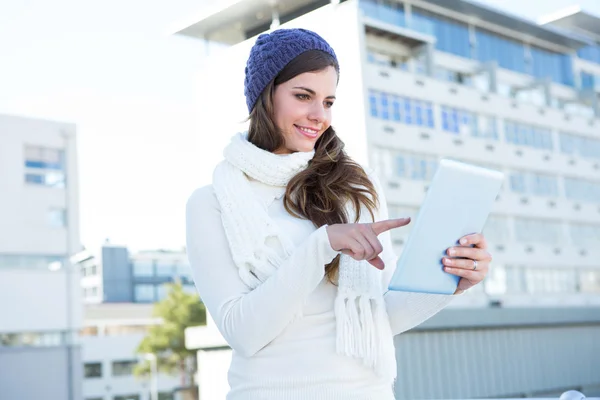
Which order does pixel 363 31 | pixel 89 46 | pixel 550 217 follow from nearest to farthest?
pixel 363 31
pixel 550 217
pixel 89 46

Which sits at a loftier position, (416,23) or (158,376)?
(416,23)

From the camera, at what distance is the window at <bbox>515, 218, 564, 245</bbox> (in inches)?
1410

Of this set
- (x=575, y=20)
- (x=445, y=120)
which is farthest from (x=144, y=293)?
(x=575, y=20)

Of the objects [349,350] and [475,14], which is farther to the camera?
[475,14]

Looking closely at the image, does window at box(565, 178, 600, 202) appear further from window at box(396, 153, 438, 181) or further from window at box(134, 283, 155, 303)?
window at box(134, 283, 155, 303)

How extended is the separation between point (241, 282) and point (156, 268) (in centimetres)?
5153

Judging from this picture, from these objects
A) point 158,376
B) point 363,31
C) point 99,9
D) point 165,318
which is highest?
point 99,9

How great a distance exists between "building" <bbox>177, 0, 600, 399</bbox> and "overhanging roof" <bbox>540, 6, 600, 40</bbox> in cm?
8

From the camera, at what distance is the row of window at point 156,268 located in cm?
5122

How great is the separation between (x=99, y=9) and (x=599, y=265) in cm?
2495

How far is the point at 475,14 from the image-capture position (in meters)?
34.5

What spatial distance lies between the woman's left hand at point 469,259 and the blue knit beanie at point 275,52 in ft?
1.48

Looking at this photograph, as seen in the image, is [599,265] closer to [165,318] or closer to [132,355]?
[165,318]

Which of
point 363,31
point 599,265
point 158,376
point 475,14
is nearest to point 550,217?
point 599,265
